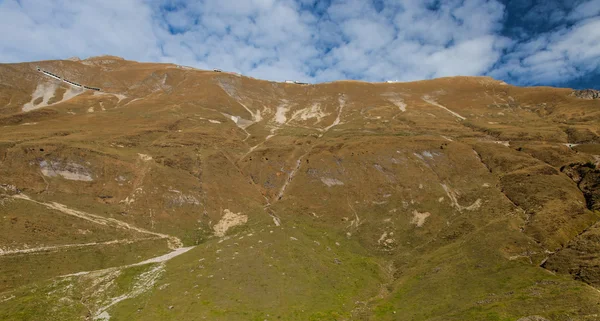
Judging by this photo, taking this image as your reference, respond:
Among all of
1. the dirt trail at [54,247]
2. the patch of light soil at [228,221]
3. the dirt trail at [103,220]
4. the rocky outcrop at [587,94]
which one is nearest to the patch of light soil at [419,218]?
the patch of light soil at [228,221]

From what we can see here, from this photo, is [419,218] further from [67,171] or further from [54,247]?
[67,171]

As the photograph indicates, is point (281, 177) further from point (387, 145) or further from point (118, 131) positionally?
point (118, 131)

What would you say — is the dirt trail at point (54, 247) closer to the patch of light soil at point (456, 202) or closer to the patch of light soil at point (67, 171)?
the patch of light soil at point (67, 171)

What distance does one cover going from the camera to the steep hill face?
52750mm

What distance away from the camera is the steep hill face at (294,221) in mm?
52750

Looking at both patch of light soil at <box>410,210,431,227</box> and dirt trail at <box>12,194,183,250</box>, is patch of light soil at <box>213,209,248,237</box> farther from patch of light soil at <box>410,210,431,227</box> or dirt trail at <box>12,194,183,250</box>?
patch of light soil at <box>410,210,431,227</box>

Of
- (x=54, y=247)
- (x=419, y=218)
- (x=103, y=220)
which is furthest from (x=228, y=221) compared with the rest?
(x=419, y=218)

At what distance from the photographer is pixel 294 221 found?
91.2 m

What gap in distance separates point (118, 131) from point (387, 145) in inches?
4221

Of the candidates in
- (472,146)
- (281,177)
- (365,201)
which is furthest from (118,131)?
(472,146)

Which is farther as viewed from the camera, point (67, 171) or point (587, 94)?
point (587, 94)

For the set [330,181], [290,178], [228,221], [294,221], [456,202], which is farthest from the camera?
[290,178]

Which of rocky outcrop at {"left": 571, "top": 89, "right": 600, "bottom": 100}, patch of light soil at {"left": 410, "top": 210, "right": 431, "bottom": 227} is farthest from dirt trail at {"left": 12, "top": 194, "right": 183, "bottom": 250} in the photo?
rocky outcrop at {"left": 571, "top": 89, "right": 600, "bottom": 100}

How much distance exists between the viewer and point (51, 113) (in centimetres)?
14912
